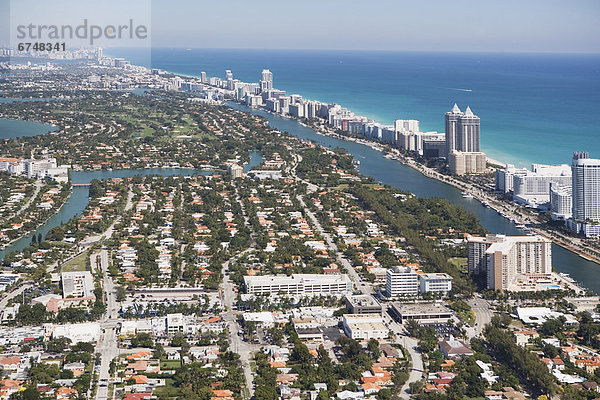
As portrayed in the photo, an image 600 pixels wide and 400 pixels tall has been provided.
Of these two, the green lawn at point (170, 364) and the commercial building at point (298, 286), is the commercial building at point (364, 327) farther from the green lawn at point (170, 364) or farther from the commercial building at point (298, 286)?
the green lawn at point (170, 364)

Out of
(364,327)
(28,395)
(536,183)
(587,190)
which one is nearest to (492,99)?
(536,183)

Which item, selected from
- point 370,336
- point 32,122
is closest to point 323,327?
point 370,336

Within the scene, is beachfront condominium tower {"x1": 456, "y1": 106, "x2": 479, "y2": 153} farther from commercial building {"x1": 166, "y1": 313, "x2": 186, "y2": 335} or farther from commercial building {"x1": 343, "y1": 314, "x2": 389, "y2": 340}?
commercial building {"x1": 166, "y1": 313, "x2": 186, "y2": 335}

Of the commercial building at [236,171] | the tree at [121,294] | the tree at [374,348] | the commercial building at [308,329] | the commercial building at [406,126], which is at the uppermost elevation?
the commercial building at [406,126]

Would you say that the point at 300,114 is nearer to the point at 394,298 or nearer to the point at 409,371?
the point at 394,298

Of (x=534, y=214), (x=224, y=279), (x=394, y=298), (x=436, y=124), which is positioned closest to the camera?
(x=394, y=298)

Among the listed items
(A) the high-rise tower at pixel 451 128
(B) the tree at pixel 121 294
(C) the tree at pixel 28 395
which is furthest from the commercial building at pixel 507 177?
(C) the tree at pixel 28 395
